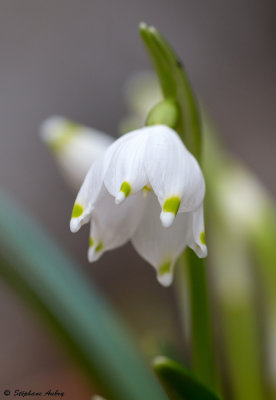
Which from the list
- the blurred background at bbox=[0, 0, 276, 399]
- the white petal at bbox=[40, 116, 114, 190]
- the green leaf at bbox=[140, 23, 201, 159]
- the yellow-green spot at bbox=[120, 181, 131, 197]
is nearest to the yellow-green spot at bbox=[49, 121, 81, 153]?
the white petal at bbox=[40, 116, 114, 190]

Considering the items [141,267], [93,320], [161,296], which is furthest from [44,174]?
[93,320]

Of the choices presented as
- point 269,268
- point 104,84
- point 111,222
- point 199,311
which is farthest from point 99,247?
point 104,84

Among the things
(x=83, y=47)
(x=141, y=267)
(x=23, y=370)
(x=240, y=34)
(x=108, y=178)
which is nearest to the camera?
(x=108, y=178)

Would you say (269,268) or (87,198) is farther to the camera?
(269,268)

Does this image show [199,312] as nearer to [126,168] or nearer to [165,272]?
[165,272]

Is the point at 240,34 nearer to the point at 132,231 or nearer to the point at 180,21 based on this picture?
the point at 180,21

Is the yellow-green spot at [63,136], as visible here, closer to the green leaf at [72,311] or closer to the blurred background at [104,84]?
the green leaf at [72,311]

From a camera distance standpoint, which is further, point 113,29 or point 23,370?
point 113,29
